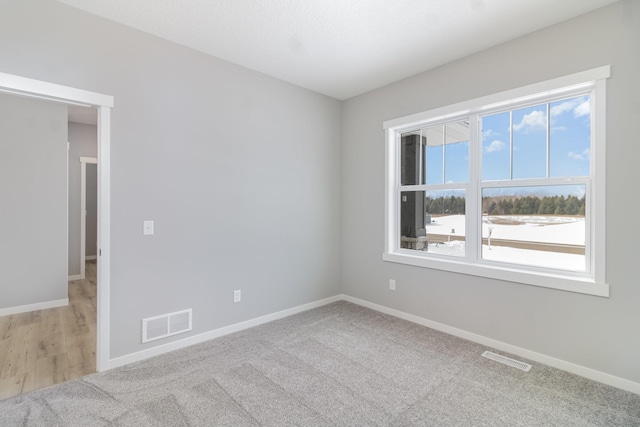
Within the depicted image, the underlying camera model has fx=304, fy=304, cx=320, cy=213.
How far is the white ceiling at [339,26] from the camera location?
2.27 meters

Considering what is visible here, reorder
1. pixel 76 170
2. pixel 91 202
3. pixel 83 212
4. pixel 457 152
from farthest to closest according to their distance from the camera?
pixel 91 202, pixel 76 170, pixel 83 212, pixel 457 152

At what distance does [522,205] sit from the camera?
2.82 m

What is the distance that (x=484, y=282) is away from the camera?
2934 millimetres

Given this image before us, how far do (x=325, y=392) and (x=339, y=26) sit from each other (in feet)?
9.38

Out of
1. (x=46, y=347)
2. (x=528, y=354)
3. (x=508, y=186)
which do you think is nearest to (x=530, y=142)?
(x=508, y=186)

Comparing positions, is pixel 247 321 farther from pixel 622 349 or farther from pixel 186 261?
pixel 622 349


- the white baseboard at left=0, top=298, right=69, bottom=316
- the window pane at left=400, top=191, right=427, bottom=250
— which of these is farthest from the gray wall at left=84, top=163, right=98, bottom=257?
the window pane at left=400, top=191, right=427, bottom=250

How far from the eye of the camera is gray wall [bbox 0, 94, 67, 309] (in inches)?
149

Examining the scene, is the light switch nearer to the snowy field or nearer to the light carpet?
the light carpet

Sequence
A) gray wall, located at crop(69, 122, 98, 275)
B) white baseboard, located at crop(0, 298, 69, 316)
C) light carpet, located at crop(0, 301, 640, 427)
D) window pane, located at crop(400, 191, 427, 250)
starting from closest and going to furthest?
1. light carpet, located at crop(0, 301, 640, 427)
2. window pane, located at crop(400, 191, 427, 250)
3. white baseboard, located at crop(0, 298, 69, 316)
4. gray wall, located at crop(69, 122, 98, 275)

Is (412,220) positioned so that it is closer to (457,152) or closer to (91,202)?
(457,152)

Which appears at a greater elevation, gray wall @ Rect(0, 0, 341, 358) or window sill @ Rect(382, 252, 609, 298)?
gray wall @ Rect(0, 0, 341, 358)

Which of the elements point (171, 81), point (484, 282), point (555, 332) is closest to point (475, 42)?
point (484, 282)

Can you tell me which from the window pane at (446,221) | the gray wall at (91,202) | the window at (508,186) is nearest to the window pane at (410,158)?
the window at (508,186)
